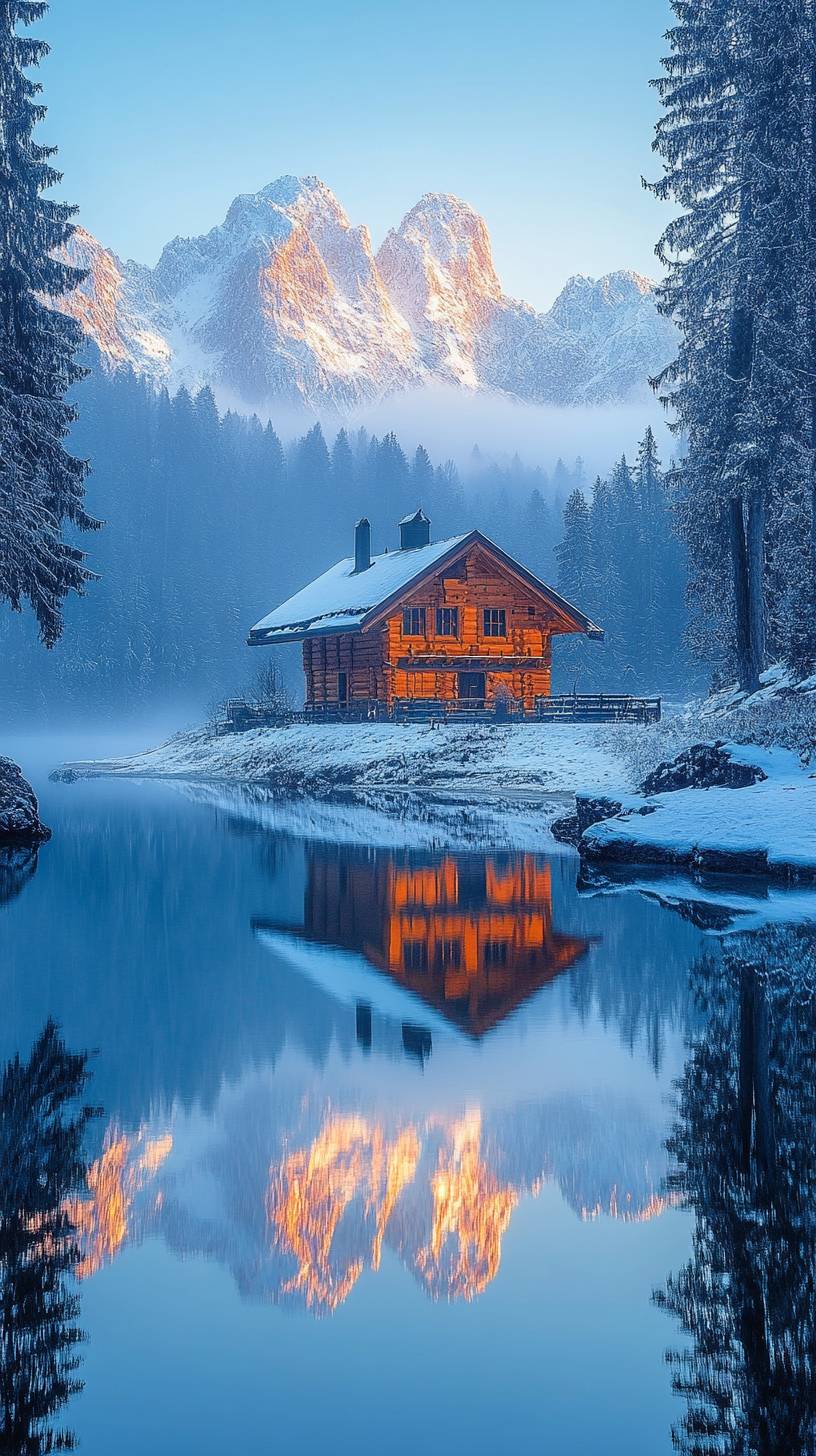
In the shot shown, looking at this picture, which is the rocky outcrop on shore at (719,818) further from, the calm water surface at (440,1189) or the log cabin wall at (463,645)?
the log cabin wall at (463,645)

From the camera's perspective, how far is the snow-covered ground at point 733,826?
18438 mm

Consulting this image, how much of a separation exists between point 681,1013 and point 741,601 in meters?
26.4

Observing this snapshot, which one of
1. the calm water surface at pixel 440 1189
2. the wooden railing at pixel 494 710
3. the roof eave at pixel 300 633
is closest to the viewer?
the calm water surface at pixel 440 1189

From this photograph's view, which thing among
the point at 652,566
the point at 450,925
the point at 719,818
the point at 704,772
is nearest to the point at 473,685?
the point at 704,772

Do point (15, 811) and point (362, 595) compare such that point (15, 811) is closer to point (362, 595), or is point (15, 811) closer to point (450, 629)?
point (450, 629)

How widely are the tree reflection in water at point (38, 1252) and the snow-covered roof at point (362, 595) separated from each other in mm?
44108

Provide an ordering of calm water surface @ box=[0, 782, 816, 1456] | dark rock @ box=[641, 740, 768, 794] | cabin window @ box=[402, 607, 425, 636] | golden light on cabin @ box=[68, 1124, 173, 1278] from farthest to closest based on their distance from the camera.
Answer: cabin window @ box=[402, 607, 425, 636], dark rock @ box=[641, 740, 768, 794], golden light on cabin @ box=[68, 1124, 173, 1278], calm water surface @ box=[0, 782, 816, 1456]

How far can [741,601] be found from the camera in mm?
34750

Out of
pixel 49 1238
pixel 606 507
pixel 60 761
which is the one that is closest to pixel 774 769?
pixel 49 1238

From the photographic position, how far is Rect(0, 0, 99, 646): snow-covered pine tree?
28594mm

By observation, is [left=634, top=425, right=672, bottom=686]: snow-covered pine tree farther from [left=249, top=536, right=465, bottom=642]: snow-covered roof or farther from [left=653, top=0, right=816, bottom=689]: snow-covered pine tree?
[left=653, top=0, right=816, bottom=689]: snow-covered pine tree

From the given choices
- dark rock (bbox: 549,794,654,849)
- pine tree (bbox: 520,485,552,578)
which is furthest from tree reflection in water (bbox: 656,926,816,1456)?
pine tree (bbox: 520,485,552,578)

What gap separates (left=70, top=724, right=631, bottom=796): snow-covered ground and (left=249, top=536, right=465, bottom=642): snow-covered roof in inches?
177

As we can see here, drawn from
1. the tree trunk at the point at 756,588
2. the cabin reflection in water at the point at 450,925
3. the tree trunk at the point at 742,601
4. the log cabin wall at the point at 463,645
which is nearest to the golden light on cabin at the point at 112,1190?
the cabin reflection in water at the point at 450,925
